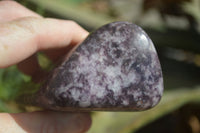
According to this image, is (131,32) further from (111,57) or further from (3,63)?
(3,63)

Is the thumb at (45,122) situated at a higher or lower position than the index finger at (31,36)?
lower

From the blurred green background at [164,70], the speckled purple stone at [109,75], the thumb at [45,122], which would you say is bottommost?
the blurred green background at [164,70]

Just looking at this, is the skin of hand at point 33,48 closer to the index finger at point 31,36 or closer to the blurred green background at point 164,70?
the index finger at point 31,36

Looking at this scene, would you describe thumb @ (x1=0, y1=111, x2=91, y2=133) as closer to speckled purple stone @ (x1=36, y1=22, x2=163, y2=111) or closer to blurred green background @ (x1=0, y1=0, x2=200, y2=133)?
speckled purple stone @ (x1=36, y1=22, x2=163, y2=111)

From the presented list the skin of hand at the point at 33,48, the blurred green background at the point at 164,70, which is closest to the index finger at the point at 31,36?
the skin of hand at the point at 33,48

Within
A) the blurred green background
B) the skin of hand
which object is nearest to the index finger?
the skin of hand
